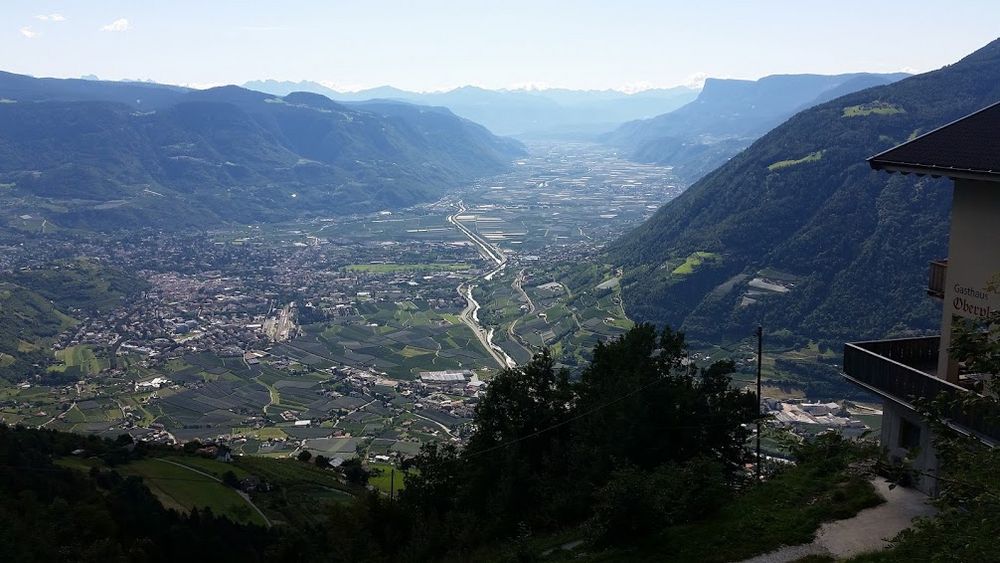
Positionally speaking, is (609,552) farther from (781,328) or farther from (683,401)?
(781,328)

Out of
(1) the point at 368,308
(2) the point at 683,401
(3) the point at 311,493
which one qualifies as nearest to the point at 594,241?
(1) the point at 368,308

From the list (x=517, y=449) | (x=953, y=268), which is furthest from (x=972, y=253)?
(x=517, y=449)

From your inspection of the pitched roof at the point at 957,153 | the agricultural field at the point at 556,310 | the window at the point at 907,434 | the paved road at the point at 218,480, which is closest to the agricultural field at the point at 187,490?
the paved road at the point at 218,480

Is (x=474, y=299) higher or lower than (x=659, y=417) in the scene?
lower

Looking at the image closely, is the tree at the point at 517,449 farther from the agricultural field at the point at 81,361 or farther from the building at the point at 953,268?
the agricultural field at the point at 81,361

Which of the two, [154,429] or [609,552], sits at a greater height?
[609,552]

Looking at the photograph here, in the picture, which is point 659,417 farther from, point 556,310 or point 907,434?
point 556,310
